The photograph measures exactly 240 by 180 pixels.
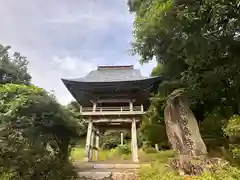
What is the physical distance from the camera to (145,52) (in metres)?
10.4

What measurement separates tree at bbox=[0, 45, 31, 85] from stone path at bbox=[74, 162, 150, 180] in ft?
31.0

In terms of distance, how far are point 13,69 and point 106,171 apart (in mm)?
11696

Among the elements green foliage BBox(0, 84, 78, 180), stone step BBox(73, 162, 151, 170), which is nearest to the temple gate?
stone step BBox(73, 162, 151, 170)

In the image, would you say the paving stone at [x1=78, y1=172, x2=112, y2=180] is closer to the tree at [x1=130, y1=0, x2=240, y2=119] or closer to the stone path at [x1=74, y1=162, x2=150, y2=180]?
the stone path at [x1=74, y1=162, x2=150, y2=180]

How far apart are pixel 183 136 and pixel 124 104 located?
586 centimetres

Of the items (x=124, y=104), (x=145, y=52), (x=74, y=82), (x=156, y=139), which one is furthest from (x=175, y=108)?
(x=74, y=82)

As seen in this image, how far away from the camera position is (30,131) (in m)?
7.48

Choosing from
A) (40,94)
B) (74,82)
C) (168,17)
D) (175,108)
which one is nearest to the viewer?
(168,17)

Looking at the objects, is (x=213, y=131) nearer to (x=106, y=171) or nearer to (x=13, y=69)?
(x=106, y=171)

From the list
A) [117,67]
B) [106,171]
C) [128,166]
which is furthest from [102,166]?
[117,67]

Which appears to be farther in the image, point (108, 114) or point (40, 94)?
point (108, 114)

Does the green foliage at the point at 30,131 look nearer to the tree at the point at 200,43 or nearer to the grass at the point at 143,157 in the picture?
the grass at the point at 143,157

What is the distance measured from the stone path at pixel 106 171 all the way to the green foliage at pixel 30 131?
4.56 ft

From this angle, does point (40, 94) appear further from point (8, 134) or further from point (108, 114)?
point (108, 114)
